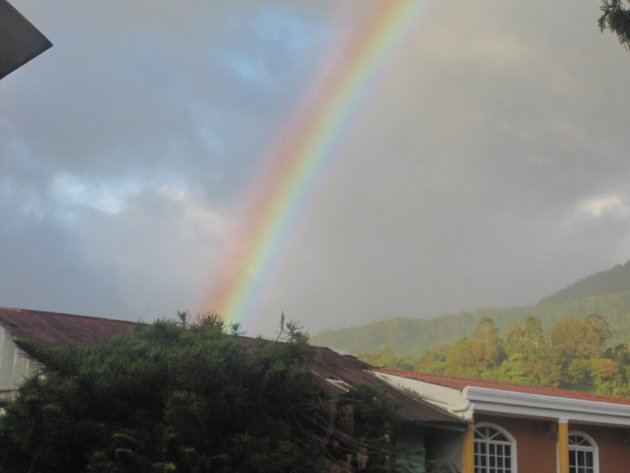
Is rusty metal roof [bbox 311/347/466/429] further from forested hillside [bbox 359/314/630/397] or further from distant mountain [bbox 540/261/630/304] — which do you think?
distant mountain [bbox 540/261/630/304]

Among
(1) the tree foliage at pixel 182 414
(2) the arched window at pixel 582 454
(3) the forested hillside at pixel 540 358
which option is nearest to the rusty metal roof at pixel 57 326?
(1) the tree foliage at pixel 182 414

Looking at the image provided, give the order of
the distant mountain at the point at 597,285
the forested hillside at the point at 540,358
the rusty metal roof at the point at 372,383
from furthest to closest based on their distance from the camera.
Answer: the distant mountain at the point at 597,285 < the forested hillside at the point at 540,358 < the rusty metal roof at the point at 372,383

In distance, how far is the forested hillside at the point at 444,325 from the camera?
369 feet

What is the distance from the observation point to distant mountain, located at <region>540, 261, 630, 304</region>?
127 m

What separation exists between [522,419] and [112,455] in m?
11.1

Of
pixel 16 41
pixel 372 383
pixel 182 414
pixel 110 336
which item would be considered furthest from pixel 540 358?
pixel 16 41

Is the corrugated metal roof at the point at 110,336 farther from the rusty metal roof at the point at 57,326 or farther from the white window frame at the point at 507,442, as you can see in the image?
the white window frame at the point at 507,442

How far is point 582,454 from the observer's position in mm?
19719

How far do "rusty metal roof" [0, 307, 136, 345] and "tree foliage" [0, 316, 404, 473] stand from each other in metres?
3.12

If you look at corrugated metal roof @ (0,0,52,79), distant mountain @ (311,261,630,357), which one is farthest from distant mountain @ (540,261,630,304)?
corrugated metal roof @ (0,0,52,79)

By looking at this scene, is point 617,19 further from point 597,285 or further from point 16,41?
point 597,285

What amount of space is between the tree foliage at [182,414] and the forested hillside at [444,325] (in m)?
98.1

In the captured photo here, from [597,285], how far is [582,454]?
118m

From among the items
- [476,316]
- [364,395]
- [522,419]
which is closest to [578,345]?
[476,316]
